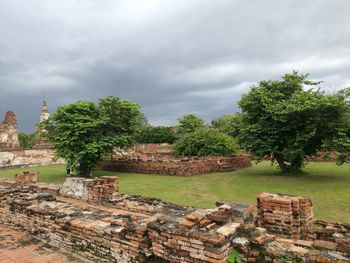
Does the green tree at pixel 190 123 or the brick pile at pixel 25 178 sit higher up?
the green tree at pixel 190 123

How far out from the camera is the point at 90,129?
14.4m

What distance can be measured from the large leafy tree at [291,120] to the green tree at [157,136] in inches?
842

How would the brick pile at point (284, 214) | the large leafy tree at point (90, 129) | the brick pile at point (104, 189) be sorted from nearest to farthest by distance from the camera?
the brick pile at point (284, 214)
the brick pile at point (104, 189)
the large leafy tree at point (90, 129)

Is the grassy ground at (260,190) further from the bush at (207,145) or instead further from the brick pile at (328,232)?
the bush at (207,145)

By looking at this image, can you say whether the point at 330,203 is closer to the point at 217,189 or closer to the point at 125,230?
the point at 217,189

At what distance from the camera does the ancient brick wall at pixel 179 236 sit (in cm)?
331

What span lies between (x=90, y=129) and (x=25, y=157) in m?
10.4

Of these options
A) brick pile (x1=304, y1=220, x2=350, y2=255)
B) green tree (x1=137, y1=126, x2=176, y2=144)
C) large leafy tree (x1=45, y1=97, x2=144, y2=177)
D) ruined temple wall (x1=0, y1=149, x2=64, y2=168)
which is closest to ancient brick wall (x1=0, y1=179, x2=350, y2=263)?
brick pile (x1=304, y1=220, x2=350, y2=255)

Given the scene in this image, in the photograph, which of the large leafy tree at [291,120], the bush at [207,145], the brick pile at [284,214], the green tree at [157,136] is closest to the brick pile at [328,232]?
the brick pile at [284,214]

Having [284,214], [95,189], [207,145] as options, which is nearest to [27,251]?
[95,189]

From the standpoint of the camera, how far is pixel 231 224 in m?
3.75

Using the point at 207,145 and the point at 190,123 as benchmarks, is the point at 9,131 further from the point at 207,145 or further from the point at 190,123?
the point at 190,123

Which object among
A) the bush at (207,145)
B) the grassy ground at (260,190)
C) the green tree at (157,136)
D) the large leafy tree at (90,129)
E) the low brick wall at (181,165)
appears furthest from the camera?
the green tree at (157,136)

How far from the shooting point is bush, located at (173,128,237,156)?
59.9 feet
